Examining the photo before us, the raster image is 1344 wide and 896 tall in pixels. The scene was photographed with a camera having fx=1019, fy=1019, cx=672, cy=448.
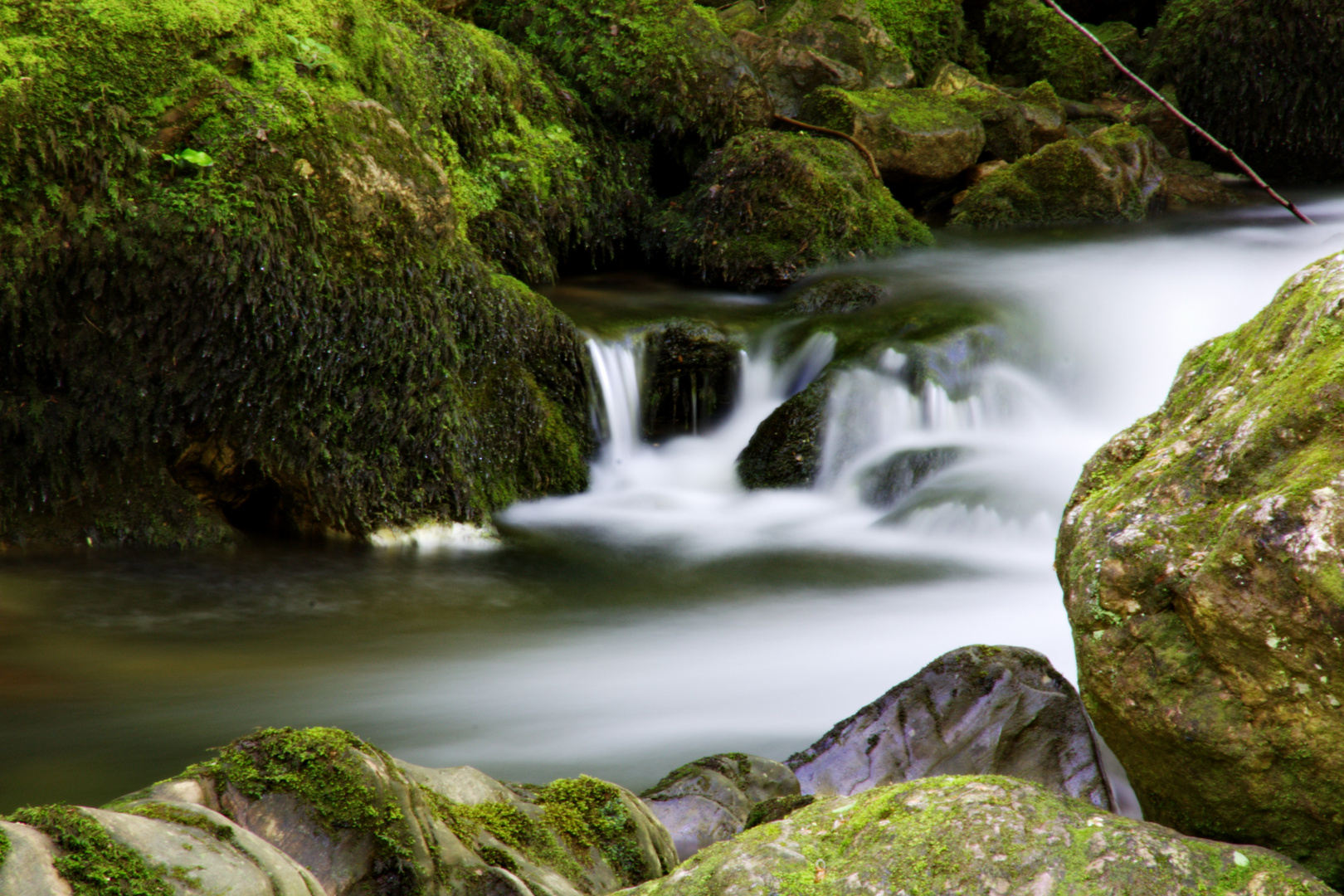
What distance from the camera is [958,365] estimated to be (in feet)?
23.5

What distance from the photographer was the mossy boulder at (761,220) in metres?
8.57

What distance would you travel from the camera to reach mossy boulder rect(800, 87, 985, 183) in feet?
33.2

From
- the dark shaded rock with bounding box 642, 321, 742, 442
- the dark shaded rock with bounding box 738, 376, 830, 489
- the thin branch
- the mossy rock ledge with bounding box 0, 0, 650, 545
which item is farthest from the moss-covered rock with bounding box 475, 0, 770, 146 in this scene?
the thin branch

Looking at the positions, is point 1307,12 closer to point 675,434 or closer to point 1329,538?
point 675,434

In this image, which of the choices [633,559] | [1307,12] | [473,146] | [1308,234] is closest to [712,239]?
[473,146]

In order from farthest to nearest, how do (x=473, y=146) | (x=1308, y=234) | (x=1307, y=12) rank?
(x=1307, y=12), (x=1308, y=234), (x=473, y=146)

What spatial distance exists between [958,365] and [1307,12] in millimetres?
8507

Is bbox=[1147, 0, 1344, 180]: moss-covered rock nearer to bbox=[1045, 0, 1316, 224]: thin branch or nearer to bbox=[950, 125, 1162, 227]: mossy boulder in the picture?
bbox=[950, 125, 1162, 227]: mossy boulder

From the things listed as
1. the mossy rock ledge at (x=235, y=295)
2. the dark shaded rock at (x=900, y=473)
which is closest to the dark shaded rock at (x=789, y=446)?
the dark shaded rock at (x=900, y=473)

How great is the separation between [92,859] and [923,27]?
13880mm

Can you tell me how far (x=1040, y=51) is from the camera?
1384 cm

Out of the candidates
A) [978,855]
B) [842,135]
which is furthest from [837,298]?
[978,855]

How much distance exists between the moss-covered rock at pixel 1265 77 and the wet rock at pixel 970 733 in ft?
39.9

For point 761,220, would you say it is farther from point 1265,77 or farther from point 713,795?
point 1265,77
